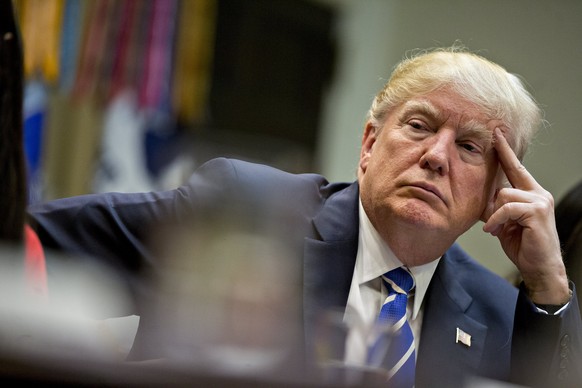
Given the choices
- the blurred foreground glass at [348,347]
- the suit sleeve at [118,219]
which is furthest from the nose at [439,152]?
the blurred foreground glass at [348,347]

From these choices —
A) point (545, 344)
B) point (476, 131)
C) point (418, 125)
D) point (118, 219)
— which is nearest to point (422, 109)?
point (418, 125)

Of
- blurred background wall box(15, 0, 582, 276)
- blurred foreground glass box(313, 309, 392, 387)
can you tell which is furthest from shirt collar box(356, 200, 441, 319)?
blurred background wall box(15, 0, 582, 276)

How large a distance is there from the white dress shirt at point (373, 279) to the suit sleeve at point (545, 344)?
25 centimetres

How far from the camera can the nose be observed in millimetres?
2215

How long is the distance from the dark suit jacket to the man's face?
126mm

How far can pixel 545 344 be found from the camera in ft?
7.30

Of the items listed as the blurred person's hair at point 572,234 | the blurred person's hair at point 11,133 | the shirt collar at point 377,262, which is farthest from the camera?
the blurred person's hair at point 572,234

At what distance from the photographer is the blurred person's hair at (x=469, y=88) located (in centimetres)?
229

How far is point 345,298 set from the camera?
7.27 feet

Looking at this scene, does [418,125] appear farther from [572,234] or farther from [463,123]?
[572,234]

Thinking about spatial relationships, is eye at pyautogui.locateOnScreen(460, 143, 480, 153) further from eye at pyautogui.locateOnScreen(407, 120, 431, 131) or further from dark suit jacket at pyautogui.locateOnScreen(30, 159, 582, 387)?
dark suit jacket at pyautogui.locateOnScreen(30, 159, 582, 387)

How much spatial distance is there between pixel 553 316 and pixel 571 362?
0.40ft

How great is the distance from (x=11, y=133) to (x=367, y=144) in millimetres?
1332

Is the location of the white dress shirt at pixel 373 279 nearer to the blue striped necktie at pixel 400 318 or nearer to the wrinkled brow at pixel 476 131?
the blue striped necktie at pixel 400 318
